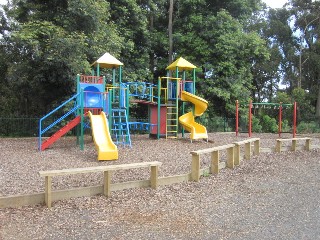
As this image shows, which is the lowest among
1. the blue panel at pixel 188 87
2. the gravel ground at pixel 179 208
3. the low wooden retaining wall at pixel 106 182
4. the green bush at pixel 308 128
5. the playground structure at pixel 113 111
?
the gravel ground at pixel 179 208

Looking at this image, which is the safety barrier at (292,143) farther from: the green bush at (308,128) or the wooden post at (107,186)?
the green bush at (308,128)

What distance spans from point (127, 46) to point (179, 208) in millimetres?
15691

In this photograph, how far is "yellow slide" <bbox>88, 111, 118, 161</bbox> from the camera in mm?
9672

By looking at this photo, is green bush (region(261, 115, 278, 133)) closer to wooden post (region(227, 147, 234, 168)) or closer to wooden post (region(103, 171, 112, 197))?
wooden post (region(227, 147, 234, 168))

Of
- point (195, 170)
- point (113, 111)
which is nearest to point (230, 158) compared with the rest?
point (195, 170)

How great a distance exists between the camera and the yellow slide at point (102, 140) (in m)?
9.67

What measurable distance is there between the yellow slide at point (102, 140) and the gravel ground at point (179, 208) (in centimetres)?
49

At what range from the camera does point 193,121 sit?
15.2 metres

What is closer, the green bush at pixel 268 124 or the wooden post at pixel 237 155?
the wooden post at pixel 237 155

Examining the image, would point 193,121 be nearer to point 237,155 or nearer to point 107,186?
point 237,155

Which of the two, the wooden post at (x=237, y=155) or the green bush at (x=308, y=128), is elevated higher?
the green bush at (x=308, y=128)

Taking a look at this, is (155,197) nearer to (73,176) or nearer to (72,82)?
(73,176)

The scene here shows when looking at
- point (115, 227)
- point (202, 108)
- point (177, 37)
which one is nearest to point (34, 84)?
point (202, 108)

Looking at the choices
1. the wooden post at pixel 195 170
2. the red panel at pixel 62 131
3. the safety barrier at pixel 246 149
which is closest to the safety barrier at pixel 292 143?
the safety barrier at pixel 246 149
